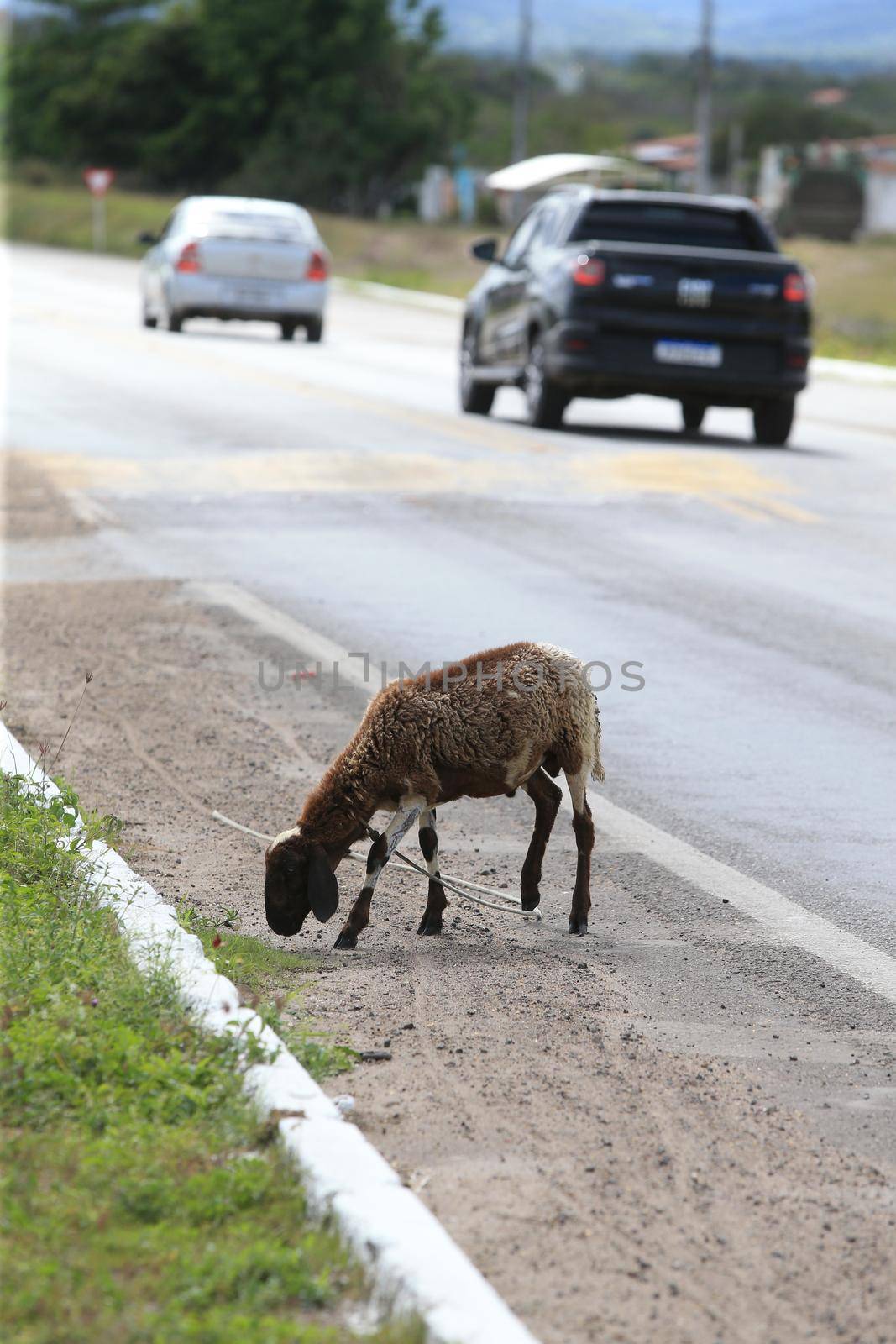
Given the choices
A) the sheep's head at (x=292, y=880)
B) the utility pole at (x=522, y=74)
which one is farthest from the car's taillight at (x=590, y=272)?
the utility pole at (x=522, y=74)

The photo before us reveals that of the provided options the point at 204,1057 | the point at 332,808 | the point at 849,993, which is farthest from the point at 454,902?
the point at 204,1057

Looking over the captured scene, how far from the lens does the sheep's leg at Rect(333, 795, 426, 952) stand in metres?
6.04

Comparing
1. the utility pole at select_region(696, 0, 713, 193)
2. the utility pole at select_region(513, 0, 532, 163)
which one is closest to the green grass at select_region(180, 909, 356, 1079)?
the utility pole at select_region(696, 0, 713, 193)

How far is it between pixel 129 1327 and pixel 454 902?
317 centimetres

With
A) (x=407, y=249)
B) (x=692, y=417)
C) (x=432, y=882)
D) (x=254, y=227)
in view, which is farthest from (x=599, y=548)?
(x=407, y=249)

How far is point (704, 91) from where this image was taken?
43.3 m

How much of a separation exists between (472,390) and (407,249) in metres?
37.2

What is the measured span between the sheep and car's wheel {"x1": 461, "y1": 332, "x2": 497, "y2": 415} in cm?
1560

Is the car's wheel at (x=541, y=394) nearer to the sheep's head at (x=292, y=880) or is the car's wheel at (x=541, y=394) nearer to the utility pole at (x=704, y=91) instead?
the sheep's head at (x=292, y=880)

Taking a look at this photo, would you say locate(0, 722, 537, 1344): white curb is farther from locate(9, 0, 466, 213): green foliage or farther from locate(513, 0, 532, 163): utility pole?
locate(9, 0, 466, 213): green foliage

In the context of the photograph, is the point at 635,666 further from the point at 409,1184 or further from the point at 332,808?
the point at 409,1184

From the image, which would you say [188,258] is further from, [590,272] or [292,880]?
[292,880]

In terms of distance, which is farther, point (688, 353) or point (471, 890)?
point (688, 353)

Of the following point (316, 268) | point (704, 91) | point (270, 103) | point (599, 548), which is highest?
point (704, 91)
